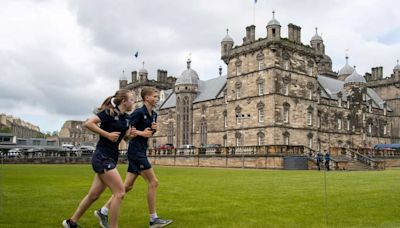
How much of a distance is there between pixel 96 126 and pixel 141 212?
3.14 meters

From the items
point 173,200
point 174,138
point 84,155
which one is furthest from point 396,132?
point 173,200

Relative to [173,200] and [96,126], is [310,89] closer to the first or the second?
[173,200]

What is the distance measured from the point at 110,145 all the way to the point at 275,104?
145ft

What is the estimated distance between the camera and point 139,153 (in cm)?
731

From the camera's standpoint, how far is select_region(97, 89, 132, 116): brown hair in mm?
6582

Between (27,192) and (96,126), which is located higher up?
(96,126)

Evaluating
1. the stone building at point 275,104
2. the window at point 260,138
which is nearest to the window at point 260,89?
the stone building at point 275,104

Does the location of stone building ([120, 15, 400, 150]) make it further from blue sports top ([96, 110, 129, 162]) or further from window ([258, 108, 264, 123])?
blue sports top ([96, 110, 129, 162])

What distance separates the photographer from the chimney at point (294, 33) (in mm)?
52750

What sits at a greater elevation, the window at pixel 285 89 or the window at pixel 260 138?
the window at pixel 285 89

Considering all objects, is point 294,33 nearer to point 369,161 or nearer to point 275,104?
point 275,104

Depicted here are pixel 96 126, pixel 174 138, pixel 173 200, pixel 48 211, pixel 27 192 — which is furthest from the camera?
pixel 174 138

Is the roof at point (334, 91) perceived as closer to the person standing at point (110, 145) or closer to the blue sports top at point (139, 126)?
the blue sports top at point (139, 126)

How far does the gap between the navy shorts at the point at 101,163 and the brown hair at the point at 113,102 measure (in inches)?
26.3
